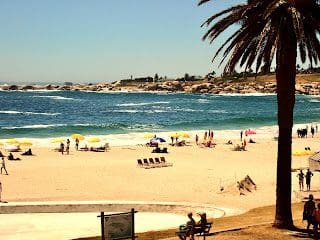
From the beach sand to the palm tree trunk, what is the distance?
6802 millimetres

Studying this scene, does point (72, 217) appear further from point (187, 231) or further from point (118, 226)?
point (187, 231)

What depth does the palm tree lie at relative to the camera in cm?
1349

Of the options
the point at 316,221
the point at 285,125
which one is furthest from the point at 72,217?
the point at 316,221

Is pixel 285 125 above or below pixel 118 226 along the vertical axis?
above

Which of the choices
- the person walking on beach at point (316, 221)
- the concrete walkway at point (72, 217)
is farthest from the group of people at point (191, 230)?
the concrete walkway at point (72, 217)

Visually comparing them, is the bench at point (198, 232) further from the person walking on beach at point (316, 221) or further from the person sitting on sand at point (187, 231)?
the person walking on beach at point (316, 221)

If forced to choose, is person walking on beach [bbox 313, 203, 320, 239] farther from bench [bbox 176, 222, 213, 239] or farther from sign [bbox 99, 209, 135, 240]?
sign [bbox 99, 209, 135, 240]

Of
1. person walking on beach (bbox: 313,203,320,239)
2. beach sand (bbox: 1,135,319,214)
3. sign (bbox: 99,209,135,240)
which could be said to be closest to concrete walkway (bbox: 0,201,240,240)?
beach sand (bbox: 1,135,319,214)

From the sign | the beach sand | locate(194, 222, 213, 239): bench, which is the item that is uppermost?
the sign

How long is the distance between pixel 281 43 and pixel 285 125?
2.34m

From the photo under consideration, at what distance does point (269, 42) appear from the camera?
539 inches

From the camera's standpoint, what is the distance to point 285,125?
14227 millimetres

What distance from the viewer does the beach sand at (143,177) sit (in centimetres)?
2388

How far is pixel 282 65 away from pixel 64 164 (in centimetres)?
2437
